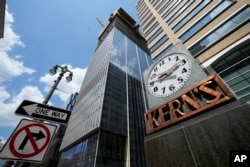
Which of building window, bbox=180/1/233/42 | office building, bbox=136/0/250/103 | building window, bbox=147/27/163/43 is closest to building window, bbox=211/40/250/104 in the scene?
office building, bbox=136/0/250/103

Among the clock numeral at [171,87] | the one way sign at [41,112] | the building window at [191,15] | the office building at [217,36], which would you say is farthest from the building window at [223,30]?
the one way sign at [41,112]

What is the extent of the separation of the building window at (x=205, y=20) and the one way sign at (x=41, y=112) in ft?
52.2

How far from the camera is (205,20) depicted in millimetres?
15039

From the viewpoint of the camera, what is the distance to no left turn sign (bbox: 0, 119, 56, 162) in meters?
3.18

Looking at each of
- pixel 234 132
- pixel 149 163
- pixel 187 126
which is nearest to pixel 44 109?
pixel 149 163

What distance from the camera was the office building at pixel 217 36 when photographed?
10273 mm

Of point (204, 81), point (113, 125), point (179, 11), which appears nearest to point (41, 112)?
point (204, 81)

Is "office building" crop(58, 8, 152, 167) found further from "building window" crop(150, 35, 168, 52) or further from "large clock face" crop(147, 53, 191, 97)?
"large clock face" crop(147, 53, 191, 97)

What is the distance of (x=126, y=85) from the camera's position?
53.1 metres

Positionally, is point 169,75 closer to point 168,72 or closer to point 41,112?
point 168,72

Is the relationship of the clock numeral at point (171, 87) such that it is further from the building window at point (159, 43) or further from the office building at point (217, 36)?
the building window at point (159, 43)

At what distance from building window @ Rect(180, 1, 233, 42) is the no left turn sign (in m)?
16.6

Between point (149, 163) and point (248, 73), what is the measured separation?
9633 mm

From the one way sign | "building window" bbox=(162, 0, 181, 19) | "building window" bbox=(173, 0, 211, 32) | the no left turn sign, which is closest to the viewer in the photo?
the no left turn sign
